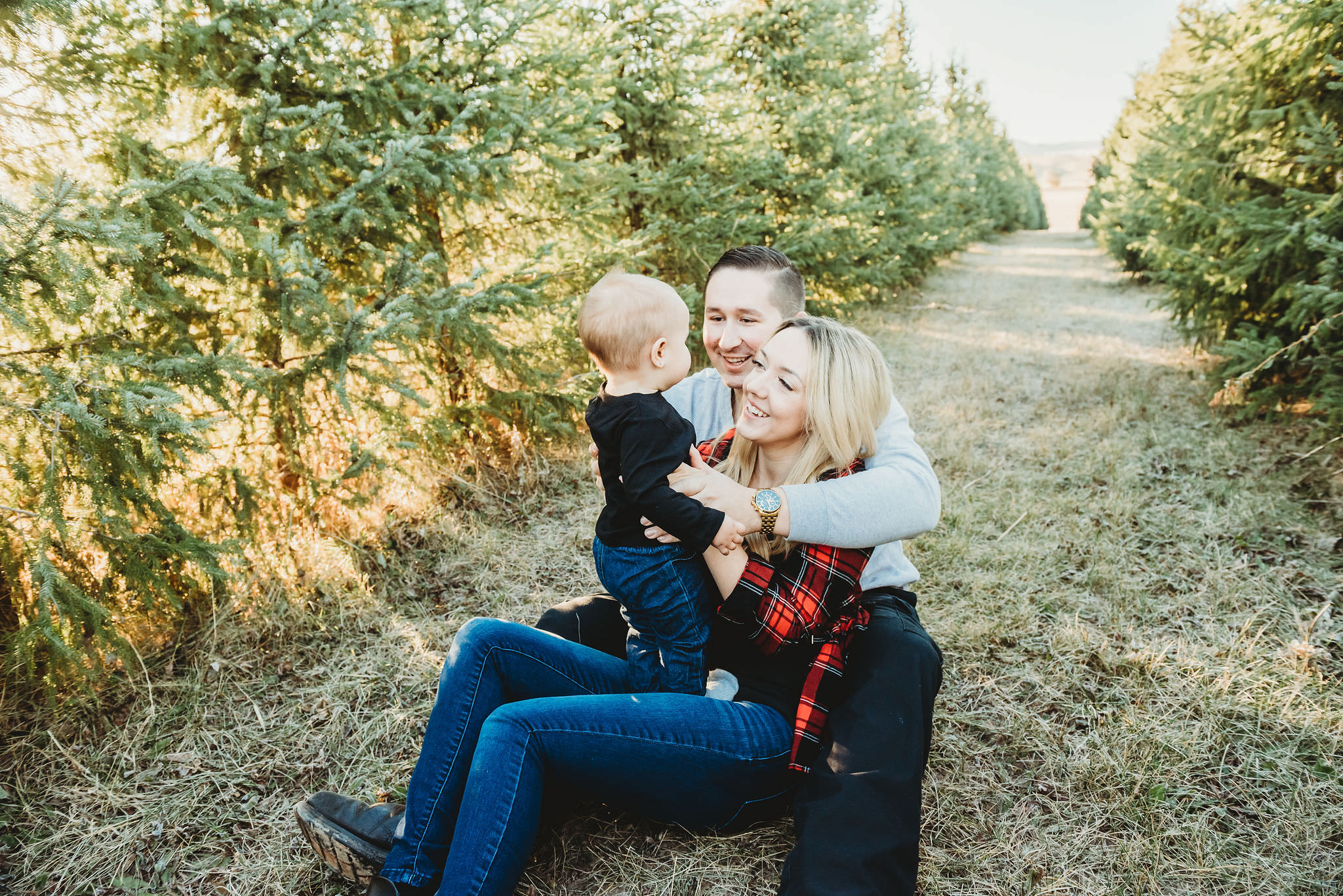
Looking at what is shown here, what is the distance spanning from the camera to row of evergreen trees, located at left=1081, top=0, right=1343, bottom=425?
4137mm

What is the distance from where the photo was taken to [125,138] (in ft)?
8.73

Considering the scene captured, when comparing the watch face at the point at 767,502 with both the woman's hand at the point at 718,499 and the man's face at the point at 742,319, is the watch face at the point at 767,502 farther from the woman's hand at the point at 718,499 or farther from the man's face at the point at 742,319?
the man's face at the point at 742,319

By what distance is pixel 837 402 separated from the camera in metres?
1.95

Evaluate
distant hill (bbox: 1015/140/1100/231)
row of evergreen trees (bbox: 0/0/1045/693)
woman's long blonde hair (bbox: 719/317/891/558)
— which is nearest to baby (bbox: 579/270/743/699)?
woman's long blonde hair (bbox: 719/317/891/558)

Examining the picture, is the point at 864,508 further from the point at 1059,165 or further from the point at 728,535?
the point at 1059,165

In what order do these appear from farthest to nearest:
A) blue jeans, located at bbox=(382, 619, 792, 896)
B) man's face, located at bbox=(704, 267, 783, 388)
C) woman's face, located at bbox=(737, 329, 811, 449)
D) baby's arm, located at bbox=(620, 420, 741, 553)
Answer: man's face, located at bbox=(704, 267, 783, 388) → woman's face, located at bbox=(737, 329, 811, 449) → baby's arm, located at bbox=(620, 420, 741, 553) → blue jeans, located at bbox=(382, 619, 792, 896)

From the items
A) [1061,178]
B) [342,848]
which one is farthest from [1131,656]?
[1061,178]

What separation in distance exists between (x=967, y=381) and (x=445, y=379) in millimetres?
4870

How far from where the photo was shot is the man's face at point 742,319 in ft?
8.57

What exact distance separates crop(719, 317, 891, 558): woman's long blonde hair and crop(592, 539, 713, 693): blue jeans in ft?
0.87

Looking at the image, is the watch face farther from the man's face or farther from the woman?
the man's face

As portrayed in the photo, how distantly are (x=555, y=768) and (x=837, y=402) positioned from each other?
1252mm

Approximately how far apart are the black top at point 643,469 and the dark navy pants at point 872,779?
0.55 metres

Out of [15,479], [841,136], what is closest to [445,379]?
[15,479]
